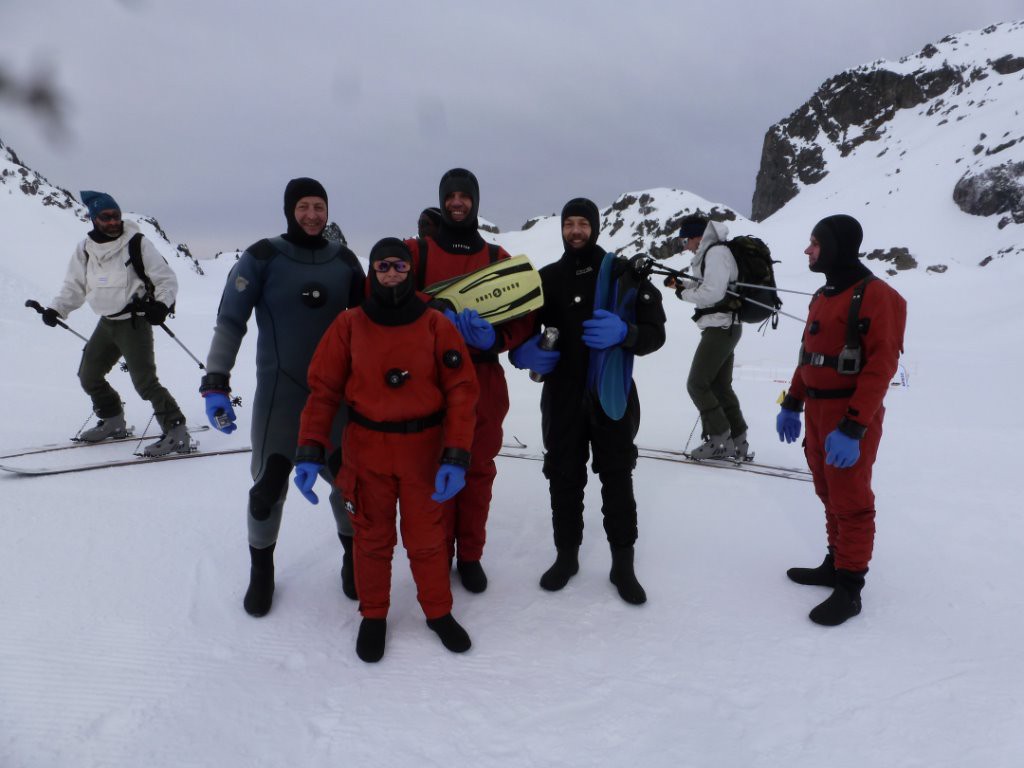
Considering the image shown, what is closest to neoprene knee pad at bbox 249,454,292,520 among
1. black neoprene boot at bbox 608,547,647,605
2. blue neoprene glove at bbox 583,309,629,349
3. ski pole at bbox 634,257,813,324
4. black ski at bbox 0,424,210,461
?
blue neoprene glove at bbox 583,309,629,349

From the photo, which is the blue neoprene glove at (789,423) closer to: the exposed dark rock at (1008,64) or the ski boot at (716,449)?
the ski boot at (716,449)

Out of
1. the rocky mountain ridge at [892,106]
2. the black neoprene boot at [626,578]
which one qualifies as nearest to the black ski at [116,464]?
the black neoprene boot at [626,578]

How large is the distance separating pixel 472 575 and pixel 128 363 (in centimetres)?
406

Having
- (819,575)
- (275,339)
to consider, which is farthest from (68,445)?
(819,575)

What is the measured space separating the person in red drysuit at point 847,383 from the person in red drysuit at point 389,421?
1877 millimetres

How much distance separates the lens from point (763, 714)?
2.33m

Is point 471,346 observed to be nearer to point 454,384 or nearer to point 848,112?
point 454,384

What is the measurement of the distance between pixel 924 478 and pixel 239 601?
555cm

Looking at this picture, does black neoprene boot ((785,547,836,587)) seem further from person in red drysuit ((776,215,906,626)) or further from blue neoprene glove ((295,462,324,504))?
blue neoprene glove ((295,462,324,504))

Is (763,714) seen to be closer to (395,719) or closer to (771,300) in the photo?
(395,719)

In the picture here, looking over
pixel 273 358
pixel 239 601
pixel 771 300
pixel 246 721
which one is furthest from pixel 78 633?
pixel 771 300

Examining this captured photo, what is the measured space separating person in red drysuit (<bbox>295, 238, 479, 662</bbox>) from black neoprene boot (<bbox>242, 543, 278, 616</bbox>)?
0.63 meters

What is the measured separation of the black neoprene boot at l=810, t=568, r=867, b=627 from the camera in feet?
9.64

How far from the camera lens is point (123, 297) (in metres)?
4.97
